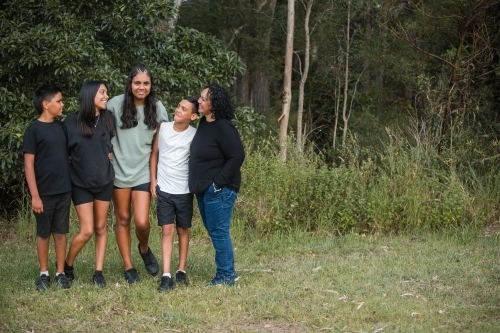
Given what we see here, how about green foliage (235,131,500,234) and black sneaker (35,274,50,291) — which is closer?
black sneaker (35,274,50,291)

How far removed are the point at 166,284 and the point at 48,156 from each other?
4.90ft

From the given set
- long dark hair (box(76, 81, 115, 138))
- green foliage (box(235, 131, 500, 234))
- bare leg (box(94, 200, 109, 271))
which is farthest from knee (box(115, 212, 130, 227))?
green foliage (box(235, 131, 500, 234))

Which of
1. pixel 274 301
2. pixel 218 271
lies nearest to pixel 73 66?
pixel 218 271

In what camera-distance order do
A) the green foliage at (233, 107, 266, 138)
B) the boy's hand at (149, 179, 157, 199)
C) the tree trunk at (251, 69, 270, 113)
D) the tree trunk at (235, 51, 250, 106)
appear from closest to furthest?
the boy's hand at (149, 179, 157, 199)
the green foliage at (233, 107, 266, 138)
the tree trunk at (251, 69, 270, 113)
the tree trunk at (235, 51, 250, 106)

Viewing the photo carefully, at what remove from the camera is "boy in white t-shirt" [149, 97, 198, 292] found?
6684mm

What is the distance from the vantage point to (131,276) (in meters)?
6.96

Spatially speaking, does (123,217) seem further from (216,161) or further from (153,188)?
(216,161)

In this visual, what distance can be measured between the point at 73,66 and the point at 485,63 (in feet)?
24.1

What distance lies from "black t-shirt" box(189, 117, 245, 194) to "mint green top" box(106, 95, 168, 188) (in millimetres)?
446

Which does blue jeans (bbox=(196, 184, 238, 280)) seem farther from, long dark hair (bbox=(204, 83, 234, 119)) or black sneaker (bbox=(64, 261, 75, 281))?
black sneaker (bbox=(64, 261, 75, 281))

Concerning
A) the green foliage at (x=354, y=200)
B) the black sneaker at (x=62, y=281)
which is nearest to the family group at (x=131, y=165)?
the black sneaker at (x=62, y=281)

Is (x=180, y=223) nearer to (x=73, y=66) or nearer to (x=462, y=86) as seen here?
(x=73, y=66)

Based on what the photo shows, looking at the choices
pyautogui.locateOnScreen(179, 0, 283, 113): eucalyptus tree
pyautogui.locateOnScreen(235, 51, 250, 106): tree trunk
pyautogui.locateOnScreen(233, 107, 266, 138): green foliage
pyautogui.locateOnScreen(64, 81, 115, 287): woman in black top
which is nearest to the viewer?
pyautogui.locateOnScreen(64, 81, 115, 287): woman in black top

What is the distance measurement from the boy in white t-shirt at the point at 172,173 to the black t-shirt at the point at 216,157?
12 cm
